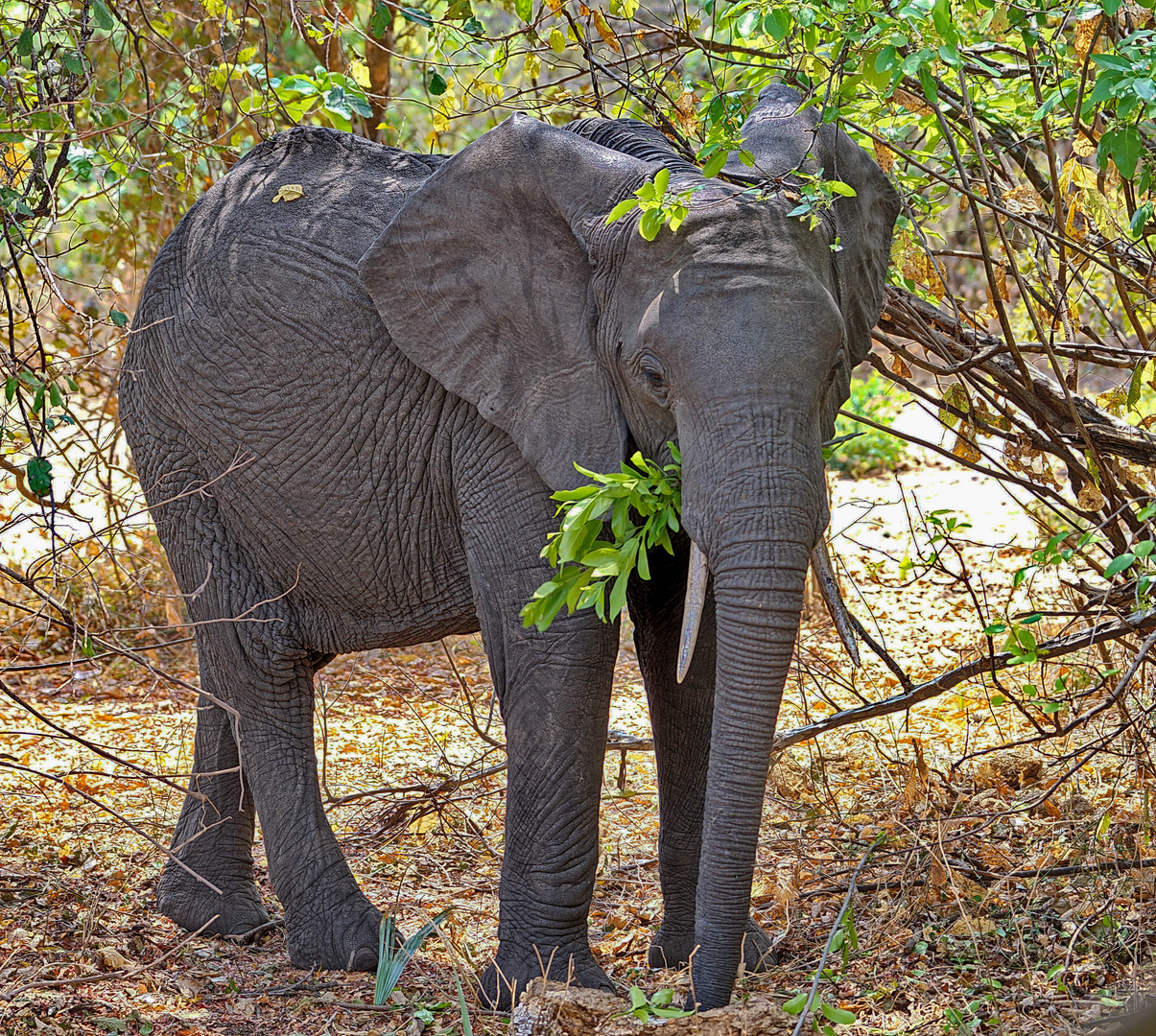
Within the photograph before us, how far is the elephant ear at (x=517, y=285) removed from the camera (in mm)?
4102

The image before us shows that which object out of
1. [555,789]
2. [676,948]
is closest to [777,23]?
[555,789]

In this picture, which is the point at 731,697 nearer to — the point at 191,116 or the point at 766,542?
the point at 766,542

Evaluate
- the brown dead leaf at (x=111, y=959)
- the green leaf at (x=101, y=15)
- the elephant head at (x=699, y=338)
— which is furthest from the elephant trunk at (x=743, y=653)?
the green leaf at (x=101, y=15)

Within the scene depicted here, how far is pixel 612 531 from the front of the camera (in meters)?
4.06

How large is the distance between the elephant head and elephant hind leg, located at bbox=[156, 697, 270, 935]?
2.14m

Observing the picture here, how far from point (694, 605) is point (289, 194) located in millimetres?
2230

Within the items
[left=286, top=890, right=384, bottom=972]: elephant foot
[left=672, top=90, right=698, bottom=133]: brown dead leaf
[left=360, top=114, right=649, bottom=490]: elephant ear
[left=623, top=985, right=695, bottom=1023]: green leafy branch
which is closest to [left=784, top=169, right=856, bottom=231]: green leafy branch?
[left=360, top=114, right=649, bottom=490]: elephant ear

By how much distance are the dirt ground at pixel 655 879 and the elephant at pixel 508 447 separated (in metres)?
0.32

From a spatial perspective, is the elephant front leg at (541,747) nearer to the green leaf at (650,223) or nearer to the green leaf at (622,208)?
the green leaf at (622,208)

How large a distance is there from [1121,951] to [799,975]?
38.6 inches

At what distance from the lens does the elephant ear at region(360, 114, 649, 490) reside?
13.5 feet

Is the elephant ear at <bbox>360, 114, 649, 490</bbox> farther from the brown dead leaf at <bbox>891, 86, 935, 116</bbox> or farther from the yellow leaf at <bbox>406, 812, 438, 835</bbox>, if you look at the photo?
the yellow leaf at <bbox>406, 812, 438, 835</bbox>

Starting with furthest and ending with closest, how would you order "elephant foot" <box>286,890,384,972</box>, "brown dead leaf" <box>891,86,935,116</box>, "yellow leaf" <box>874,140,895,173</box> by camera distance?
"yellow leaf" <box>874,140,895,173</box> → "elephant foot" <box>286,890,384,972</box> → "brown dead leaf" <box>891,86,935,116</box>

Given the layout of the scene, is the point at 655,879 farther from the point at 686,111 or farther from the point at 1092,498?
the point at 686,111
